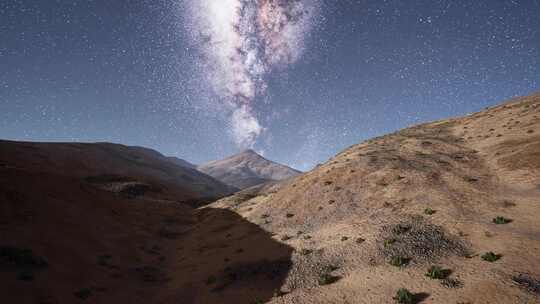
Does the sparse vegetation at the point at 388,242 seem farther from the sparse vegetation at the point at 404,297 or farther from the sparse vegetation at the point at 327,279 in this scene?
the sparse vegetation at the point at 404,297

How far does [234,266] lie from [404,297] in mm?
15489

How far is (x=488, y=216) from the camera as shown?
915 inches

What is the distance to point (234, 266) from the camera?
1028 inches

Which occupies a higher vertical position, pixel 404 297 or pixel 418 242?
pixel 418 242

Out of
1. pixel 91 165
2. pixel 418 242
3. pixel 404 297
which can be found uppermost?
pixel 91 165

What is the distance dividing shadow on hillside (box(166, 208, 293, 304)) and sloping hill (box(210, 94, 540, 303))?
1386 mm

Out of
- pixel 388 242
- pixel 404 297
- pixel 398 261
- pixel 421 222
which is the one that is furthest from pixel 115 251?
pixel 421 222

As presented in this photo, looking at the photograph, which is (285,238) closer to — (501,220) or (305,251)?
(305,251)

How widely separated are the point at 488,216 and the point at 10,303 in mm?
34434

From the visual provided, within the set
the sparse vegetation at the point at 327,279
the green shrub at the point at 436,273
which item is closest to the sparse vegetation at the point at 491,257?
the green shrub at the point at 436,273

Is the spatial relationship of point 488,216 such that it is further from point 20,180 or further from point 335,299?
point 20,180

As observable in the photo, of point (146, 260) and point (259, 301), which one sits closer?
A: point (259, 301)

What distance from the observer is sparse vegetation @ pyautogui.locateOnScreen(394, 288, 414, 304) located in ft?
48.8

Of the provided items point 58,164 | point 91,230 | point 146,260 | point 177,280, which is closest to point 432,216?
point 177,280
